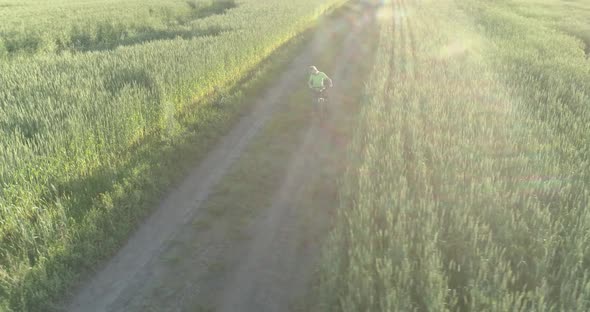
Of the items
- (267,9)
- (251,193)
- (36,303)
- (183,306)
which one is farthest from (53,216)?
(267,9)

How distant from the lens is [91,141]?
7.14m

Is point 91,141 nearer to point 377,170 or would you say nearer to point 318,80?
point 377,170

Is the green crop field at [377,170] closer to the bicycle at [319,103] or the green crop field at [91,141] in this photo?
the green crop field at [91,141]

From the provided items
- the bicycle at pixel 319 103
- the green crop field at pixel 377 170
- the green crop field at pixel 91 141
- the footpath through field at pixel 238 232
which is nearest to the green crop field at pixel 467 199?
the green crop field at pixel 377 170

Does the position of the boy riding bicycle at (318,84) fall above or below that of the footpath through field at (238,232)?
above

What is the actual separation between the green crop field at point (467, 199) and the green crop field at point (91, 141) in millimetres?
3677

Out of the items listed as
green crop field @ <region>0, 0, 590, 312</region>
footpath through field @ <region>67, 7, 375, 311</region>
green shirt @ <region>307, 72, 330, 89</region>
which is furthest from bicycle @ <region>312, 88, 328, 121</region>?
green crop field @ <region>0, 0, 590, 312</region>

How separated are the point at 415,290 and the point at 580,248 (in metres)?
1.76

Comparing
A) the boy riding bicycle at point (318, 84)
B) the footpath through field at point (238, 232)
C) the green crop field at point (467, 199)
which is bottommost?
the footpath through field at point (238, 232)

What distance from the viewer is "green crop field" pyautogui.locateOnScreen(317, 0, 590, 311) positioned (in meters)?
3.52

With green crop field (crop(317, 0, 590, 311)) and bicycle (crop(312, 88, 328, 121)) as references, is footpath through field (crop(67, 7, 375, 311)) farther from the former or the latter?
green crop field (crop(317, 0, 590, 311))

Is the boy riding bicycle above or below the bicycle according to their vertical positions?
above

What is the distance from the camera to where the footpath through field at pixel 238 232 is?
475 cm

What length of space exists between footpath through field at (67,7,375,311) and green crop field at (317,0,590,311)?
82cm
